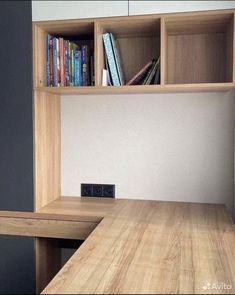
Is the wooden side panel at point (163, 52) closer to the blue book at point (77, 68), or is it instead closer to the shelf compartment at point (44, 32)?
the shelf compartment at point (44, 32)

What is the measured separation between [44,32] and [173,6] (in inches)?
30.6

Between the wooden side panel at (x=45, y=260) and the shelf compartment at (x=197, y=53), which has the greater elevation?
the shelf compartment at (x=197, y=53)

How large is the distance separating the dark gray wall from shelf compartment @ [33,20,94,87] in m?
0.04

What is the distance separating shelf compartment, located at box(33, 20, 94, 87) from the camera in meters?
1.94

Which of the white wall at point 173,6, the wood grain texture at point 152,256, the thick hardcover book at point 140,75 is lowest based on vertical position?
the wood grain texture at point 152,256

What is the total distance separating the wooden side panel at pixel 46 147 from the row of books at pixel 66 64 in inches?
6.2

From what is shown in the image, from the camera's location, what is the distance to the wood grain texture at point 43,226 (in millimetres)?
1896

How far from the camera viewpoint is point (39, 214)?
198cm

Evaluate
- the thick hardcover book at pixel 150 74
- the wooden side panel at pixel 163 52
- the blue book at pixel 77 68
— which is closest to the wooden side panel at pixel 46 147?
the blue book at pixel 77 68

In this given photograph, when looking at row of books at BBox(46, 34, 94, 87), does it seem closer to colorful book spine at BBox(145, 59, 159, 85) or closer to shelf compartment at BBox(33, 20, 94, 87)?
shelf compartment at BBox(33, 20, 94, 87)

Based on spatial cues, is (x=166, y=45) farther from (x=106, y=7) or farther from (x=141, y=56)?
(x=106, y=7)

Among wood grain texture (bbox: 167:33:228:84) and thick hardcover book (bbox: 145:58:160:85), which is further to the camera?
wood grain texture (bbox: 167:33:228:84)

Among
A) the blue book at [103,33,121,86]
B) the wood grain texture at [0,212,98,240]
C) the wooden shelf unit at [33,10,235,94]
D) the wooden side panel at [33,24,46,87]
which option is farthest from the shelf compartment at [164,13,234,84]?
the wood grain texture at [0,212,98,240]

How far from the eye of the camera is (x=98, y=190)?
7.66 feet
